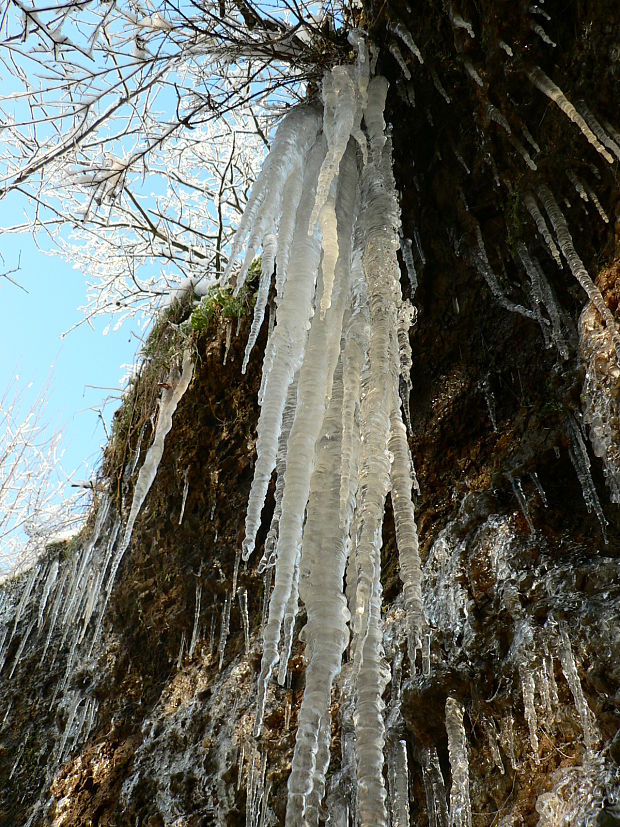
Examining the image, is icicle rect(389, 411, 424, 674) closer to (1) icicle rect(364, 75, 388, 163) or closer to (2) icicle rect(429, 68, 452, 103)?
(1) icicle rect(364, 75, 388, 163)

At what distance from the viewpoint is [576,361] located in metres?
2.82

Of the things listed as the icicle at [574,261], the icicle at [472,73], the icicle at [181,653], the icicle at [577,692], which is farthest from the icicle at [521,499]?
the icicle at [181,653]

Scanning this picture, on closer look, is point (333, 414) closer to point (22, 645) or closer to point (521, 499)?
point (521, 499)

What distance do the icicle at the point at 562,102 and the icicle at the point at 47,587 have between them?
16.3 ft

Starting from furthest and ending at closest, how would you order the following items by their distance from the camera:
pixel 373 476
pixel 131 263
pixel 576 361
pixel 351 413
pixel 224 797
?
pixel 131 263, pixel 224 797, pixel 576 361, pixel 351 413, pixel 373 476

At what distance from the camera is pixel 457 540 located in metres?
2.95

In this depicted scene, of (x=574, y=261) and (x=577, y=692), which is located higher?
(x=574, y=261)

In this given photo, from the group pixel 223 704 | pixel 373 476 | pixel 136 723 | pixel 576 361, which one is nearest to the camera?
pixel 373 476

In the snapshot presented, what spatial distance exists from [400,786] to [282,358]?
1.61m

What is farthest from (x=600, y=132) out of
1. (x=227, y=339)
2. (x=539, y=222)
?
(x=227, y=339)

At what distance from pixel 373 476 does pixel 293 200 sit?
1427 millimetres

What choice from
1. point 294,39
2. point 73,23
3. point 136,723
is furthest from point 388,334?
point 136,723

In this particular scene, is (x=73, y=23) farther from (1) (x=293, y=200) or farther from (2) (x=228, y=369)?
(2) (x=228, y=369)

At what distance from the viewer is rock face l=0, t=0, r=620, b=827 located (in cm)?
231
